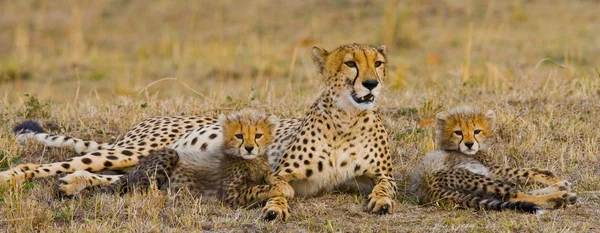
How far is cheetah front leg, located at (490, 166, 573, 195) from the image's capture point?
4430 mm

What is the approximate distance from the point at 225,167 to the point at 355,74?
78 cm

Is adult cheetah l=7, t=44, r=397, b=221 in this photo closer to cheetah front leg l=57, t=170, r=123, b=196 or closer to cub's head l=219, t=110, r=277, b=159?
Answer: cheetah front leg l=57, t=170, r=123, b=196

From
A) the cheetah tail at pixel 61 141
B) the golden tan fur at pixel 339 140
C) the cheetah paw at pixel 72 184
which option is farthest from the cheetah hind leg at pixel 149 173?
the cheetah tail at pixel 61 141

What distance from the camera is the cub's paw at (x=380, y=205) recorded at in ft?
14.0

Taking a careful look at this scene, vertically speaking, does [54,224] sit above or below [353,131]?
below

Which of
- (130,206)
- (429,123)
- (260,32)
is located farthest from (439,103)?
(260,32)

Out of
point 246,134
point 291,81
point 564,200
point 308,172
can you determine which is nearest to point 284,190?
point 308,172

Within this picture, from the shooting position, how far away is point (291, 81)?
9258 mm

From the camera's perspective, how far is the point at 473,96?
6816mm

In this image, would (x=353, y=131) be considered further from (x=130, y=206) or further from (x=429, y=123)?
(x=429, y=123)

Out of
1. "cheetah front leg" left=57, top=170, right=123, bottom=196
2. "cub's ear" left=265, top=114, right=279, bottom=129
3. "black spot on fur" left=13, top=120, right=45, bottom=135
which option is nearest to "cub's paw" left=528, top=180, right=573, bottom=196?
"cub's ear" left=265, top=114, right=279, bottom=129

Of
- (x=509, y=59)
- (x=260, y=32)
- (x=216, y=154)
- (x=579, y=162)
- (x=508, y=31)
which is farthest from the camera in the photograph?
(x=260, y=32)

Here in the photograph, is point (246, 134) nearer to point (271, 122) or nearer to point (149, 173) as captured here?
point (271, 122)

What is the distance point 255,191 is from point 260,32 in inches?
314
